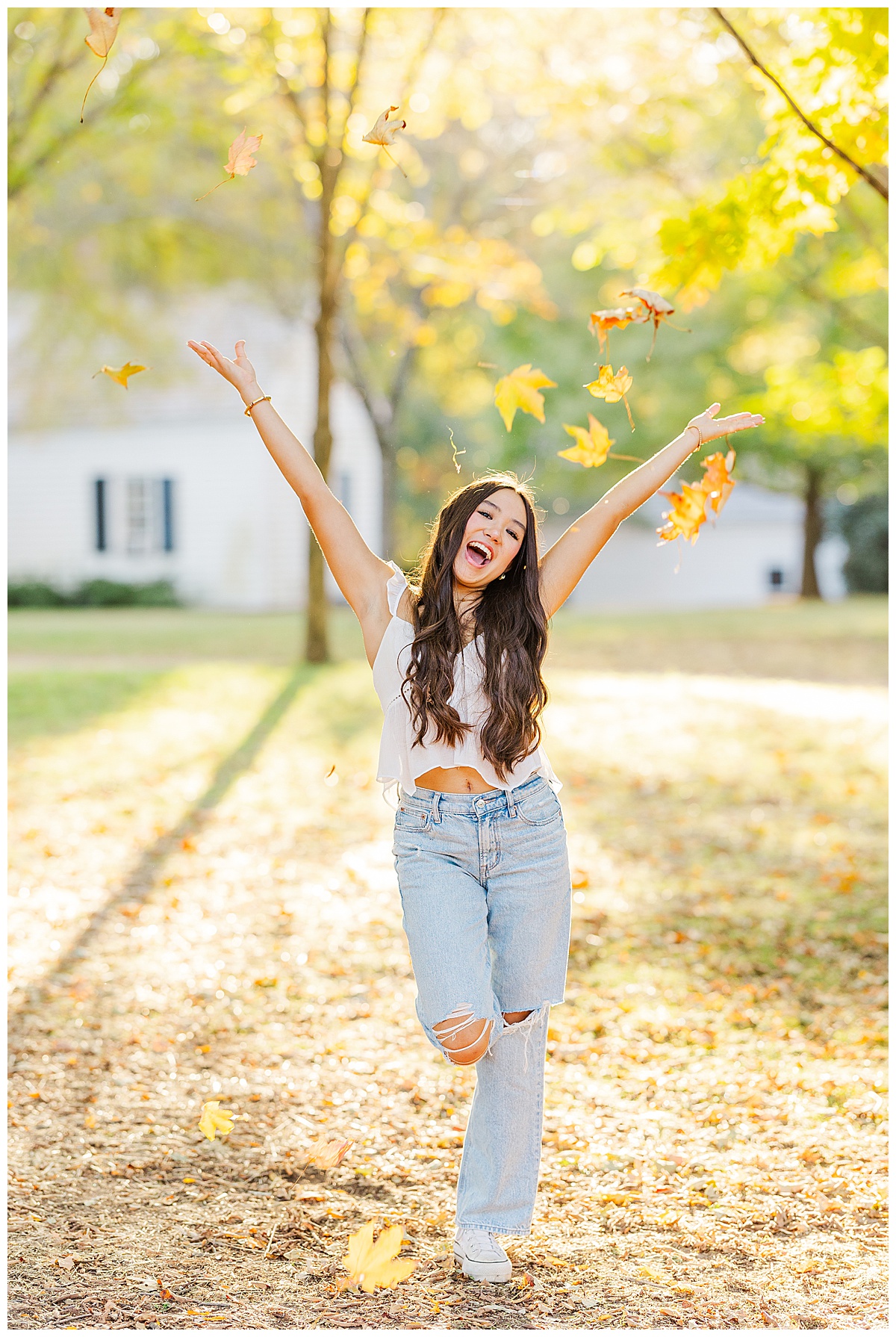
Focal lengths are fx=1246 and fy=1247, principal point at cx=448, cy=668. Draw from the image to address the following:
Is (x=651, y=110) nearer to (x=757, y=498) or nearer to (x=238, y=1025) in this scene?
(x=238, y=1025)

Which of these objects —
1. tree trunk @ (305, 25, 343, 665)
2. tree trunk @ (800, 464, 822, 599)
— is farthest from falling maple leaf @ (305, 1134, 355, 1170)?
tree trunk @ (800, 464, 822, 599)

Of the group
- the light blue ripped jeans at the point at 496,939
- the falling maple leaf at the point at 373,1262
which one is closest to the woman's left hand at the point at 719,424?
the light blue ripped jeans at the point at 496,939

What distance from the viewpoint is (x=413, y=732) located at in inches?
107

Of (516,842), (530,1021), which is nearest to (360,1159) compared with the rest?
(530,1021)

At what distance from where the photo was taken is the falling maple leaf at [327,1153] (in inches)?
135

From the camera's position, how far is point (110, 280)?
18078mm

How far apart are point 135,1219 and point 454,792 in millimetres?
1514

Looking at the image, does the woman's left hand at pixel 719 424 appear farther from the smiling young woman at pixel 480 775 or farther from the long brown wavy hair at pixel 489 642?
the long brown wavy hair at pixel 489 642

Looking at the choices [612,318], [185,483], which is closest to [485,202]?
[185,483]

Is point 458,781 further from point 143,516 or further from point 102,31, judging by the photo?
point 143,516

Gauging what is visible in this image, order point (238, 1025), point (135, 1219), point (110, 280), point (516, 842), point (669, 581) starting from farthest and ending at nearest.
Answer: point (669, 581), point (110, 280), point (238, 1025), point (135, 1219), point (516, 842)

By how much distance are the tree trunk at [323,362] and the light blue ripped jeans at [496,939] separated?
8.88 m

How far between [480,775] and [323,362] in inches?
389

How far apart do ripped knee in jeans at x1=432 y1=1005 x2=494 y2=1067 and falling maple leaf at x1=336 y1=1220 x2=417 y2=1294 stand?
2.01 feet
